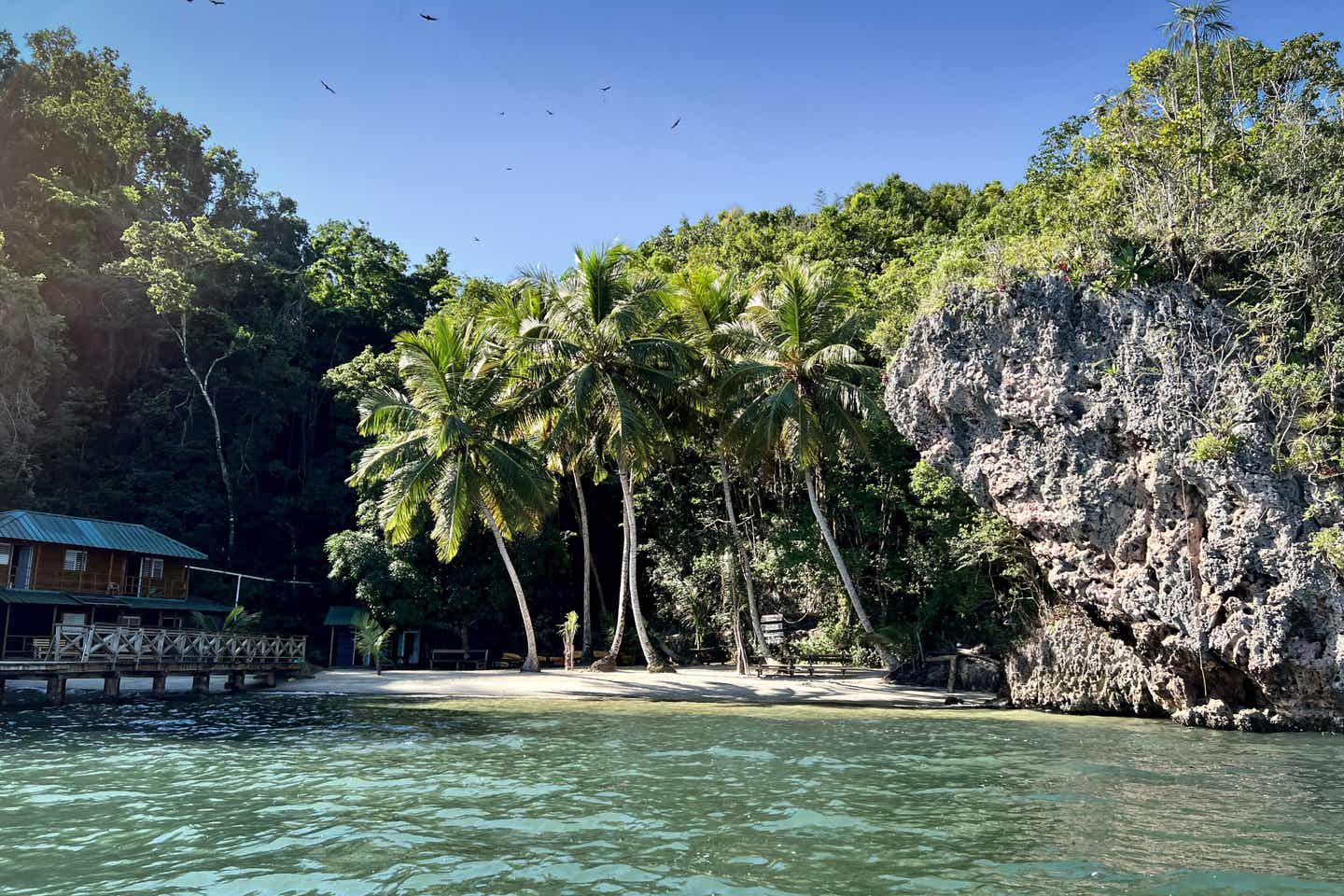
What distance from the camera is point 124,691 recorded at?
20.3 meters

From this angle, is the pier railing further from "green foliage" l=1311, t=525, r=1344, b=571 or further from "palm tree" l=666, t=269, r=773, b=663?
"green foliage" l=1311, t=525, r=1344, b=571

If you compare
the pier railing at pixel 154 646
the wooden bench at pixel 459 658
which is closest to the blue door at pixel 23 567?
the pier railing at pixel 154 646

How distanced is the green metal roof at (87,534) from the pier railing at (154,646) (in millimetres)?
8696

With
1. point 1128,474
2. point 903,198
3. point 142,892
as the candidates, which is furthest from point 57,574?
point 903,198

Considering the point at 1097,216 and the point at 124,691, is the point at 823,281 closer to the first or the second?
the point at 1097,216

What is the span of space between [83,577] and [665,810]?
26.8 metres

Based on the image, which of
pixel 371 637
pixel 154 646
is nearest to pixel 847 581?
Result: pixel 371 637

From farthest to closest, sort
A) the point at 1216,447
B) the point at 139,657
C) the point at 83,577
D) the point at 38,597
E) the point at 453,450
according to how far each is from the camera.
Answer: the point at 83,577, the point at 38,597, the point at 453,450, the point at 139,657, the point at 1216,447

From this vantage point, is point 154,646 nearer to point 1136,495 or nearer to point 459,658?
point 459,658

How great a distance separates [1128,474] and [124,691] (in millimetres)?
22306

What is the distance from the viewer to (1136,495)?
49.7 ft

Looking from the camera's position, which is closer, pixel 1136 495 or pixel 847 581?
pixel 1136 495

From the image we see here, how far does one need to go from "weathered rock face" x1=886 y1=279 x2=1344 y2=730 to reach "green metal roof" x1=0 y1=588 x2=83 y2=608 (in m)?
24.7

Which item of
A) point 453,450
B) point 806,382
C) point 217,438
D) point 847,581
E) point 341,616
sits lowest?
point 341,616
